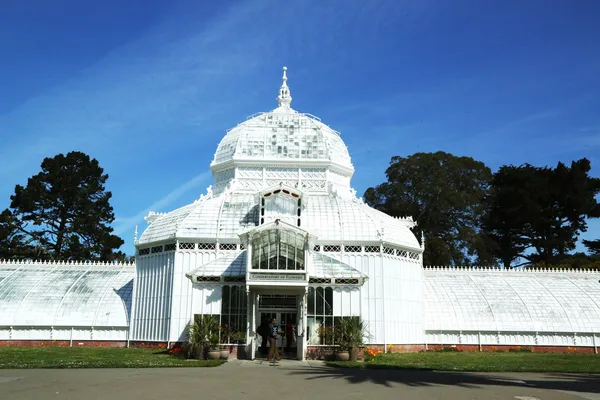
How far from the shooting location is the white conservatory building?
3241 cm

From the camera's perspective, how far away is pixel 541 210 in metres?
65.0

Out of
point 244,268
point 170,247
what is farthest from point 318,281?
point 170,247

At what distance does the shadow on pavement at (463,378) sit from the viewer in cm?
1772

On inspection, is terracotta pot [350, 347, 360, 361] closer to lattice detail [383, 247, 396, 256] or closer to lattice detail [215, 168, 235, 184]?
lattice detail [383, 247, 396, 256]

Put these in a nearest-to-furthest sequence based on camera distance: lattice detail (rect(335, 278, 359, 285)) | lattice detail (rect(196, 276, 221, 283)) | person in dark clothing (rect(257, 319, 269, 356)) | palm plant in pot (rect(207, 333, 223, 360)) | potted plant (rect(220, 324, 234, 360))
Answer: palm plant in pot (rect(207, 333, 223, 360)) < person in dark clothing (rect(257, 319, 269, 356)) < potted plant (rect(220, 324, 234, 360)) < lattice detail (rect(335, 278, 359, 285)) < lattice detail (rect(196, 276, 221, 283))

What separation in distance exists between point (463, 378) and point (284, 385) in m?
6.16

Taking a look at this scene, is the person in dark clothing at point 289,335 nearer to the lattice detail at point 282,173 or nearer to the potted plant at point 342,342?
the potted plant at point 342,342

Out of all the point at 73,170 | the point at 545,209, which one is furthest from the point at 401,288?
the point at 73,170

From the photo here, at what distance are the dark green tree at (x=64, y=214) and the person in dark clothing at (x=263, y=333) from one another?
35.8 metres

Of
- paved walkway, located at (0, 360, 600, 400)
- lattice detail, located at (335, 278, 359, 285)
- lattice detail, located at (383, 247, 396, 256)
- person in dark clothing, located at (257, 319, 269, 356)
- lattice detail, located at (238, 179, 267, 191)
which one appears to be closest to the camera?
paved walkway, located at (0, 360, 600, 400)

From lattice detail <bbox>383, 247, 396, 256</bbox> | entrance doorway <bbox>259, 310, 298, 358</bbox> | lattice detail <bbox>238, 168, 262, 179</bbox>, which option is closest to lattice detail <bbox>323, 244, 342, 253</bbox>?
lattice detail <bbox>383, 247, 396, 256</bbox>

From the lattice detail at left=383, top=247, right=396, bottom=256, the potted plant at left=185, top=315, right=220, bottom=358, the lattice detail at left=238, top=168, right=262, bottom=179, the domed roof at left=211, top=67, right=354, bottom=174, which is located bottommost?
the potted plant at left=185, top=315, right=220, bottom=358

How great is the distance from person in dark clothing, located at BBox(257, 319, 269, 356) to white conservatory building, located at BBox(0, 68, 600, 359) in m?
0.58

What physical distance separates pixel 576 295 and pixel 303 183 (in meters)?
19.5
